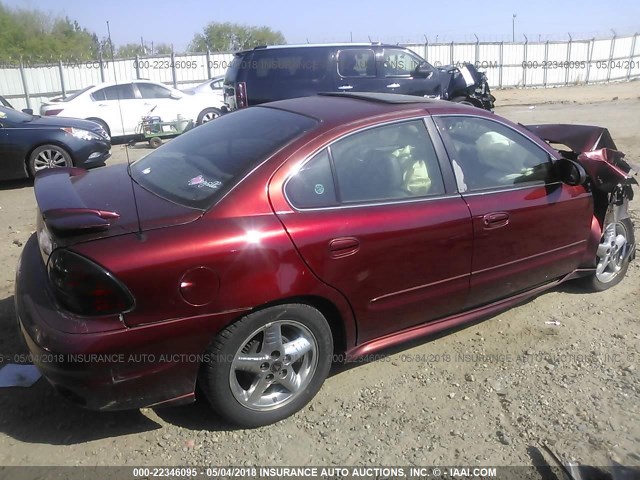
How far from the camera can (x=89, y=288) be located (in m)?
2.49

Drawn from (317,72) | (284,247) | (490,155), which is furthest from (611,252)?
(317,72)

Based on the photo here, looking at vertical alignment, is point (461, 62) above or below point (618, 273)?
above

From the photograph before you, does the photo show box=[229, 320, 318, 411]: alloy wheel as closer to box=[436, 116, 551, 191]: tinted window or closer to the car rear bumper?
the car rear bumper

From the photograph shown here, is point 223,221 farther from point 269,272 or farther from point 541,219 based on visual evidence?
point 541,219

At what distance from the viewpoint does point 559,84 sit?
2998cm

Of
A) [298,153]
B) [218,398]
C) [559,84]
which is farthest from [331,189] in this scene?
[559,84]

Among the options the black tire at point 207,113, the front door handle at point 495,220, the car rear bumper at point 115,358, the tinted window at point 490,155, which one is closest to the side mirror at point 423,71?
the black tire at point 207,113

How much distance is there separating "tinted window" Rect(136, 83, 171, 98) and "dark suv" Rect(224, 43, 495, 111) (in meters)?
3.42

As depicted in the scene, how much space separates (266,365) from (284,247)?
2.05ft

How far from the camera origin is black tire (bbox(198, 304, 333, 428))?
2758 mm

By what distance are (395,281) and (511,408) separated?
37.1 inches

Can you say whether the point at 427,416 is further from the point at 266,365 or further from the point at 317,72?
the point at 317,72

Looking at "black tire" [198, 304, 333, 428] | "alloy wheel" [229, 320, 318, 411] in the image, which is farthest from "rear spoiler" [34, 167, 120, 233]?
"alloy wheel" [229, 320, 318, 411]

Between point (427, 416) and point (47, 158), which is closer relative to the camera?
point (427, 416)
